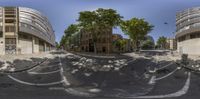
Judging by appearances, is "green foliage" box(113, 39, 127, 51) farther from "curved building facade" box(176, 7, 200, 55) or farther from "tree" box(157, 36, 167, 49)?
"tree" box(157, 36, 167, 49)

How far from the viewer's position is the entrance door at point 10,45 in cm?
6145

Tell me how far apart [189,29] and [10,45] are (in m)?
40.8

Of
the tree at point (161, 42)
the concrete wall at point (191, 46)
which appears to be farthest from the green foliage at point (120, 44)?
the tree at point (161, 42)

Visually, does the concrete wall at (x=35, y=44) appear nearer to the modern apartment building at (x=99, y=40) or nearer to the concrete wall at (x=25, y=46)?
the concrete wall at (x=25, y=46)

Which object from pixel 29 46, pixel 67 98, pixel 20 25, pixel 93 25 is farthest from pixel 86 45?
pixel 67 98

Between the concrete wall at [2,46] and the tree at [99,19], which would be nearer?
the tree at [99,19]

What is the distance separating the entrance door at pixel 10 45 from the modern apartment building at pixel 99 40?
16.2 m

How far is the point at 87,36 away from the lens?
7850cm

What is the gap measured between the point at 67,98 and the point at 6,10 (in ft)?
178

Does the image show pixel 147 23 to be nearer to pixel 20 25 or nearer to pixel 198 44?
pixel 198 44

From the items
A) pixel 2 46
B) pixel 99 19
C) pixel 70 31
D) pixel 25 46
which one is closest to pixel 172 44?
pixel 70 31

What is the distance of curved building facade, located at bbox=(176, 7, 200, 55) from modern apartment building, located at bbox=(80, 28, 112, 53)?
17402 mm

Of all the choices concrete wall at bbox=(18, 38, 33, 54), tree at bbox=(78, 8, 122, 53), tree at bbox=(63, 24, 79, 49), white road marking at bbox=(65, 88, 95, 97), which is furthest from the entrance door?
white road marking at bbox=(65, 88, 95, 97)

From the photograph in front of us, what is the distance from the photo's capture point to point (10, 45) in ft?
204
